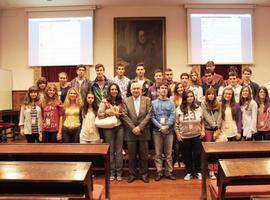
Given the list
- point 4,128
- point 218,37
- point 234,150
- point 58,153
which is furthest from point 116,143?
point 218,37

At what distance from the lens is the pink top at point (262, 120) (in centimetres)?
451

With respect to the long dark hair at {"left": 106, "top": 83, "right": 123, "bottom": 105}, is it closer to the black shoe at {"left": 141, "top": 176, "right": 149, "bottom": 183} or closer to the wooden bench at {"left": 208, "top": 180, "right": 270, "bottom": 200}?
the black shoe at {"left": 141, "top": 176, "right": 149, "bottom": 183}

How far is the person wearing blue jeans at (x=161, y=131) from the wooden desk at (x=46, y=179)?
2.17 metres

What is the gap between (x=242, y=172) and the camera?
220 centimetres

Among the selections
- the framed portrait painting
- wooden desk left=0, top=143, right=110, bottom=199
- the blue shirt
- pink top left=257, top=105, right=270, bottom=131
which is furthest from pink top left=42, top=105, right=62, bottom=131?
the framed portrait painting

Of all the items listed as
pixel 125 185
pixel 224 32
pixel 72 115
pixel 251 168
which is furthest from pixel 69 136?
pixel 224 32

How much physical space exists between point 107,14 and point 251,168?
624 centimetres

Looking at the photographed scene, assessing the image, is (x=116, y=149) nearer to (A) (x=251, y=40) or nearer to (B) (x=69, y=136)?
(B) (x=69, y=136)

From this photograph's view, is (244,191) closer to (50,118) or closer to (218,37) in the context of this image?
(50,118)

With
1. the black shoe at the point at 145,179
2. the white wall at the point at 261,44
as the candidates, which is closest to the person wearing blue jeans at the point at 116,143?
the black shoe at the point at 145,179

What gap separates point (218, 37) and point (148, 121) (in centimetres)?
422

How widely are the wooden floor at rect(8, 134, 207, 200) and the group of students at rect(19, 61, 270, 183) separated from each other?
0.43ft

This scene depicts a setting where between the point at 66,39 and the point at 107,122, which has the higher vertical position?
the point at 66,39

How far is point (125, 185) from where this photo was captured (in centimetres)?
413
